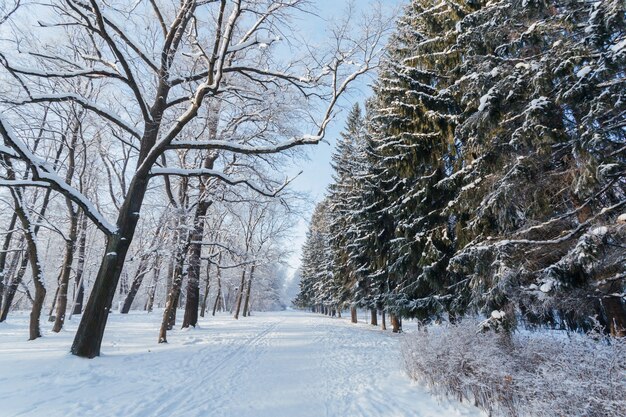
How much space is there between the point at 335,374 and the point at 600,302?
18.2ft

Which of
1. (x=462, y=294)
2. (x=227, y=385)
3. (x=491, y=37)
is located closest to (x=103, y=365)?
(x=227, y=385)

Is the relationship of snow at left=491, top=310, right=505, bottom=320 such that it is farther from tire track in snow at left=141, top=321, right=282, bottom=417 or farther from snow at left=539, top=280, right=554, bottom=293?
tire track in snow at left=141, top=321, right=282, bottom=417

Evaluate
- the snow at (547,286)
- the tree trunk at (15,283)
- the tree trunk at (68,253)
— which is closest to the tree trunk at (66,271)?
the tree trunk at (68,253)

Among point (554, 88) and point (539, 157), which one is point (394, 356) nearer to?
point (539, 157)

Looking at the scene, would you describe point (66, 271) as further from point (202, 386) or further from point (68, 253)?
point (202, 386)

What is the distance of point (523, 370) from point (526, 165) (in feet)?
12.6

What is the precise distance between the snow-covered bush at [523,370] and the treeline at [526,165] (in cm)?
59

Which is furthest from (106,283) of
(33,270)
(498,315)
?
(498,315)

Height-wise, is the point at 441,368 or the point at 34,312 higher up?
the point at 34,312

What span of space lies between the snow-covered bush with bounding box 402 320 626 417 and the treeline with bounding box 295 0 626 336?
0.59 metres

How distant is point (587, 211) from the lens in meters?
5.96

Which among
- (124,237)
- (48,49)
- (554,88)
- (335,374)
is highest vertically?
(48,49)

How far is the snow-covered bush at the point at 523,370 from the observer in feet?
12.5

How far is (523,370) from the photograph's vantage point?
4.80 meters
